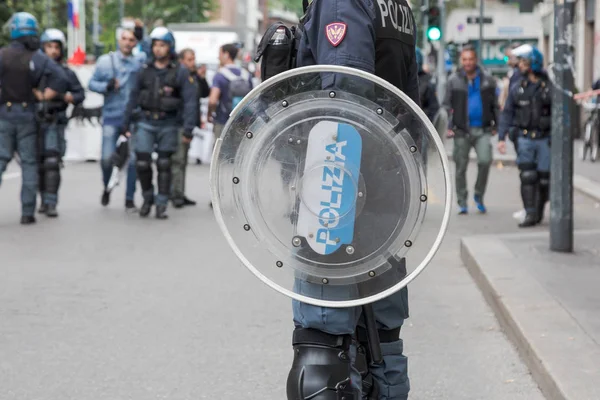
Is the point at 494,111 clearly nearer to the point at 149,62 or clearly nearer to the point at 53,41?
the point at 149,62

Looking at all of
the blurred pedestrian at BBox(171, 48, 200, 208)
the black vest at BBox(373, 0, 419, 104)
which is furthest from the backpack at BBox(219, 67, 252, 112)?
the black vest at BBox(373, 0, 419, 104)

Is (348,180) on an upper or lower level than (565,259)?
upper

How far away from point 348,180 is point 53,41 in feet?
34.8

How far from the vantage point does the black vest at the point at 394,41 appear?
380 centimetres

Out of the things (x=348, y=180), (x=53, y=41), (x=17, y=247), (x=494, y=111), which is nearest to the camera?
(x=348, y=180)

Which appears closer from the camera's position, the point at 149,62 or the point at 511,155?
the point at 149,62

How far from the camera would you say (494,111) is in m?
14.6

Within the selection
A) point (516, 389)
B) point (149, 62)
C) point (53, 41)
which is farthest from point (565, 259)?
point (53, 41)

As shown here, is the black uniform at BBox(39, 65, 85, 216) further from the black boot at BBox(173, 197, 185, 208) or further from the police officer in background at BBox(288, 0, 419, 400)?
the police officer in background at BBox(288, 0, 419, 400)

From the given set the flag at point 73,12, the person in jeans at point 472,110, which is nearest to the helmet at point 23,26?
the person in jeans at point 472,110

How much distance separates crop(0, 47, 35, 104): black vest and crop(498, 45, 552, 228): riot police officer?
478 centimetres

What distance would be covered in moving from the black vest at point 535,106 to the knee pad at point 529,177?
43cm

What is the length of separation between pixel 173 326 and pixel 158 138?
6.47 m

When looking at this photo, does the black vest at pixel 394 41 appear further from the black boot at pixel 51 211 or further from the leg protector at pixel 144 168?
the black boot at pixel 51 211
